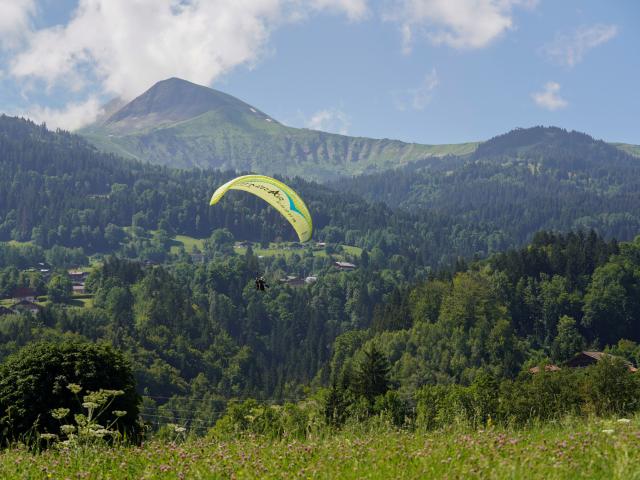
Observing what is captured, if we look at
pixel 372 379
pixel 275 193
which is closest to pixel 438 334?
pixel 372 379

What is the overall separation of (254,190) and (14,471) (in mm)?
23220

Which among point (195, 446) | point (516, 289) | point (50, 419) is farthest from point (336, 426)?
point (516, 289)

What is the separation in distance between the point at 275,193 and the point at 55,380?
758 inches

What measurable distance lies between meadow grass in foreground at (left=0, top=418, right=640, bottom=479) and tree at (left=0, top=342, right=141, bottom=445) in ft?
101

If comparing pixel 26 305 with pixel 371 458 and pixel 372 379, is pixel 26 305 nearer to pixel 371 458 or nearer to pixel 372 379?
pixel 372 379

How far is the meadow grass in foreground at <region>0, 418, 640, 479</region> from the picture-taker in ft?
33.2

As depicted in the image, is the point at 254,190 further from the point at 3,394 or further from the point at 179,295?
the point at 179,295

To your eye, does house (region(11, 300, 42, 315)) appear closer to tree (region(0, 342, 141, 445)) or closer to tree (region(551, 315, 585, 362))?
tree (region(551, 315, 585, 362))

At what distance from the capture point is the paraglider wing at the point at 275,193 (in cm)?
3294

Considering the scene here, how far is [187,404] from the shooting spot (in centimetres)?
13125

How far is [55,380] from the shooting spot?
44.5m

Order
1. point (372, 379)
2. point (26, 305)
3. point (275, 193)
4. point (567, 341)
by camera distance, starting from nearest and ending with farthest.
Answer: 1. point (275, 193)
2. point (372, 379)
3. point (567, 341)
4. point (26, 305)

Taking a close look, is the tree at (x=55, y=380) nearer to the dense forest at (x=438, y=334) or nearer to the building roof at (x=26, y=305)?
the dense forest at (x=438, y=334)

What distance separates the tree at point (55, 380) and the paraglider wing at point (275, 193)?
1461cm
